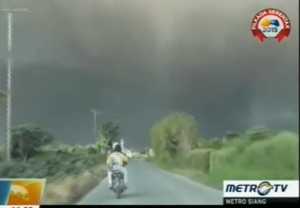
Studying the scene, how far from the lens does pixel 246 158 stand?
7.73 feet

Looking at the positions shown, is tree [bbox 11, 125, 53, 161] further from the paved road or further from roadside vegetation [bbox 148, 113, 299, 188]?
roadside vegetation [bbox 148, 113, 299, 188]

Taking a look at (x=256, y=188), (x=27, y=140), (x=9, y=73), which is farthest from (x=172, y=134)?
(x=9, y=73)

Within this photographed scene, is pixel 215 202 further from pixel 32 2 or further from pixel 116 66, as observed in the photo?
pixel 32 2

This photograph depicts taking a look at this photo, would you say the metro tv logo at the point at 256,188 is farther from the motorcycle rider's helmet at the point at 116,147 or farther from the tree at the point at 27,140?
the tree at the point at 27,140

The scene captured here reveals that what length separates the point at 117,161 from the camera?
7.69 feet

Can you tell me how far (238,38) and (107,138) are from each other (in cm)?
82

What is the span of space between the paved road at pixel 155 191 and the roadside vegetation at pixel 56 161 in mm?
81

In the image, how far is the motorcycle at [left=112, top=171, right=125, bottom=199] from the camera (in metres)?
2.32

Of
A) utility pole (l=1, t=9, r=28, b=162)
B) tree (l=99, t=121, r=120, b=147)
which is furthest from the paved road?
utility pole (l=1, t=9, r=28, b=162)

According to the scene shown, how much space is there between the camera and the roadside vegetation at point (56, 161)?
2.31 metres

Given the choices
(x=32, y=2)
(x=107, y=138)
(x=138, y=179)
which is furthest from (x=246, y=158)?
(x=32, y=2)

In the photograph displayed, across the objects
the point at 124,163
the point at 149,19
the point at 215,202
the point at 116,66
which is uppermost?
the point at 149,19

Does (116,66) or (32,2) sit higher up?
(32,2)

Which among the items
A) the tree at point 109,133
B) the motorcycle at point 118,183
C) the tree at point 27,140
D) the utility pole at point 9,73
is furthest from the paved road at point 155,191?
the utility pole at point 9,73
